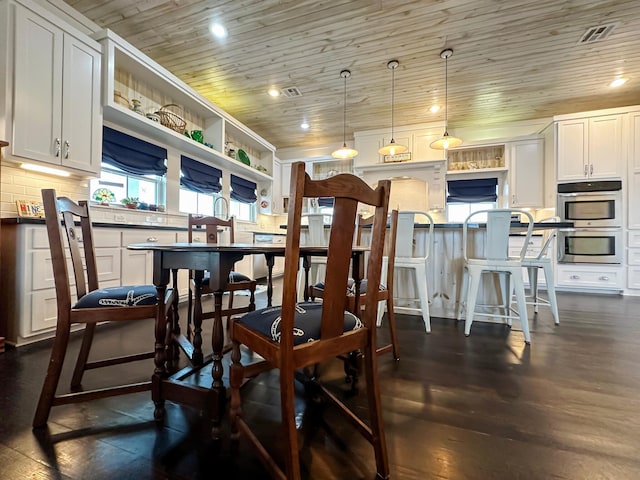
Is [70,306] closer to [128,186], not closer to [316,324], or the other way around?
[316,324]

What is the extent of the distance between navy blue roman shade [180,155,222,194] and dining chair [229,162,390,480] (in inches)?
147

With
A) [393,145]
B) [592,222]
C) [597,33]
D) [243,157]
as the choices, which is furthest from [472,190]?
[243,157]

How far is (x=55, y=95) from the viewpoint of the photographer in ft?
7.63

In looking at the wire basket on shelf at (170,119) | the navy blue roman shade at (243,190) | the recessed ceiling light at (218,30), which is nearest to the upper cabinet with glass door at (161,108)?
the wire basket on shelf at (170,119)

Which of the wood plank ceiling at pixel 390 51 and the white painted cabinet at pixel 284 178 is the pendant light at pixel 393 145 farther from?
the white painted cabinet at pixel 284 178

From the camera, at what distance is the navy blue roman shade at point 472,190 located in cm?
543

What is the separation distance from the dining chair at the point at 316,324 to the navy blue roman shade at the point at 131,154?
3.04 meters

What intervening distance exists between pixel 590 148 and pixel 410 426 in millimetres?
5424

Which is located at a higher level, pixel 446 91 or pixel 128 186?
pixel 446 91

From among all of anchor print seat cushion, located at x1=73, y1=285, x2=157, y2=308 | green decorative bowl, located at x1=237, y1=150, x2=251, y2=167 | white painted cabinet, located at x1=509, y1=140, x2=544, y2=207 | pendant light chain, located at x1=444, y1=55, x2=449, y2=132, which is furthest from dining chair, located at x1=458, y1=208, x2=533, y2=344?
green decorative bowl, located at x1=237, y1=150, x2=251, y2=167

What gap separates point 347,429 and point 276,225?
5940mm

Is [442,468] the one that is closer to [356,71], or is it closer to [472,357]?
[472,357]

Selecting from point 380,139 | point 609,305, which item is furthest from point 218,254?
point 380,139

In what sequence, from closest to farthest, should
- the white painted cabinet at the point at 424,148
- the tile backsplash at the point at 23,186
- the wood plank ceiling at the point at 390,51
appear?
the tile backsplash at the point at 23,186 < the wood plank ceiling at the point at 390,51 < the white painted cabinet at the point at 424,148
